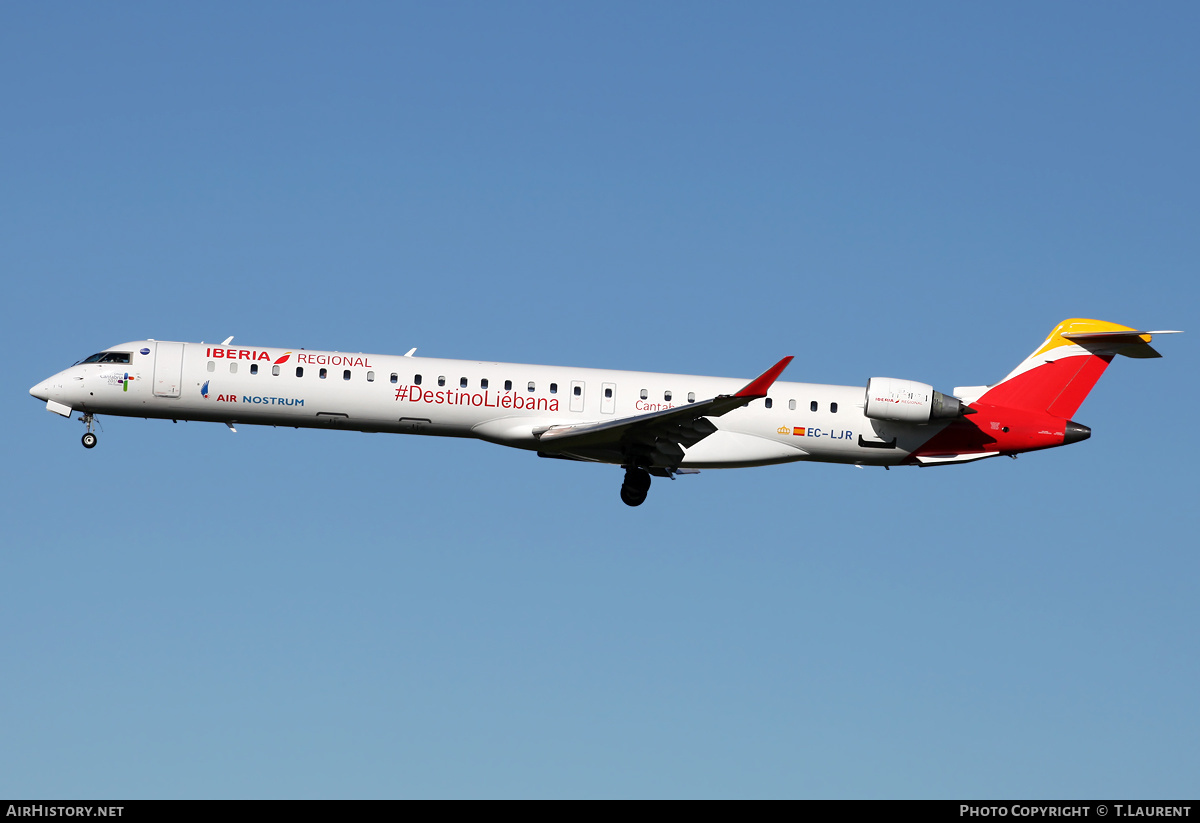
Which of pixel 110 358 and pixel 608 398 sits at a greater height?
pixel 110 358

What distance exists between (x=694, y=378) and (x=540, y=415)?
3994 millimetres

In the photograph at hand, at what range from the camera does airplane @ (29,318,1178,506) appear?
30.9 meters

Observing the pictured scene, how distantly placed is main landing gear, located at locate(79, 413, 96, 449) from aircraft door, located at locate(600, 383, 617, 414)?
12094mm

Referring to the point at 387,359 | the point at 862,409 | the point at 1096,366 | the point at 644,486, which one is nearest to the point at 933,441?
the point at 862,409

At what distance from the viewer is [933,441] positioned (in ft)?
107

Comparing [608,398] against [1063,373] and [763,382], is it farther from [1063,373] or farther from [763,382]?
[1063,373]

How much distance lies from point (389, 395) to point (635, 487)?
20.8 ft

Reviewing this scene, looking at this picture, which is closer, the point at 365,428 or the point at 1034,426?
the point at 365,428

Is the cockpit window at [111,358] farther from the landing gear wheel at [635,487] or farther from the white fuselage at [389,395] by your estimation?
the landing gear wheel at [635,487]

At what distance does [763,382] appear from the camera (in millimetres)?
27938

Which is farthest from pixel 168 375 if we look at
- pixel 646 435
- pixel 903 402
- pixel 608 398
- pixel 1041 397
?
pixel 1041 397

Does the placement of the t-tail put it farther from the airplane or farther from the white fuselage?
the white fuselage

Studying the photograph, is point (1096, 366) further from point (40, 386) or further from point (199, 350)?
point (40, 386)
